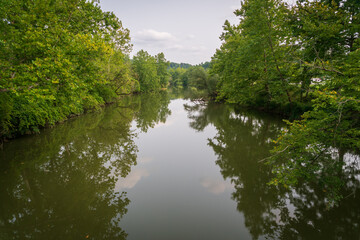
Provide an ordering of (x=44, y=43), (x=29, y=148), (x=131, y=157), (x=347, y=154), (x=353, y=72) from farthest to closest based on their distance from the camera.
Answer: (x=29, y=148), (x=131, y=157), (x=347, y=154), (x=44, y=43), (x=353, y=72)

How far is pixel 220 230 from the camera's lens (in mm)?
5543

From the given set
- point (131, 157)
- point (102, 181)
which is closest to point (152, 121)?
point (131, 157)

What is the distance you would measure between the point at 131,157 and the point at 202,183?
15.9 feet

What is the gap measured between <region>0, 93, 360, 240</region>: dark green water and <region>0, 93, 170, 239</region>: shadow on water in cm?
3

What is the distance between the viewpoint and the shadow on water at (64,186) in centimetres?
552

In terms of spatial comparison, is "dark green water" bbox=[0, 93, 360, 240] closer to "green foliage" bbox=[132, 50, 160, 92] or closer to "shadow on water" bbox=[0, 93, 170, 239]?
"shadow on water" bbox=[0, 93, 170, 239]

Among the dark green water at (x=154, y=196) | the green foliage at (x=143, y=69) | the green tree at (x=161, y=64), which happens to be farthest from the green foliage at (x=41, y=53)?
the green tree at (x=161, y=64)

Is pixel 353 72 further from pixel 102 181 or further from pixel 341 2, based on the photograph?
pixel 102 181

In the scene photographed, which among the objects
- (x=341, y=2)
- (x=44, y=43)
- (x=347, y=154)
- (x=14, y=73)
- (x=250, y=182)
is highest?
(x=341, y=2)

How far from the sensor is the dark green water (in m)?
5.47

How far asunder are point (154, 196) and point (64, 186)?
3.90m

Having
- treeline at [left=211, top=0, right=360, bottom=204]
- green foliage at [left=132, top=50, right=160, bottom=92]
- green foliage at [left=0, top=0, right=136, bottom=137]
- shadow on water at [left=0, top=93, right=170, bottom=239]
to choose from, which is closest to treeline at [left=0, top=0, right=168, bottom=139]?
green foliage at [left=0, top=0, right=136, bottom=137]

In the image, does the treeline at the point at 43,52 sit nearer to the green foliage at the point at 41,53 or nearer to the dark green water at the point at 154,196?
the green foliage at the point at 41,53

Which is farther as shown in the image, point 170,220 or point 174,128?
point 174,128
